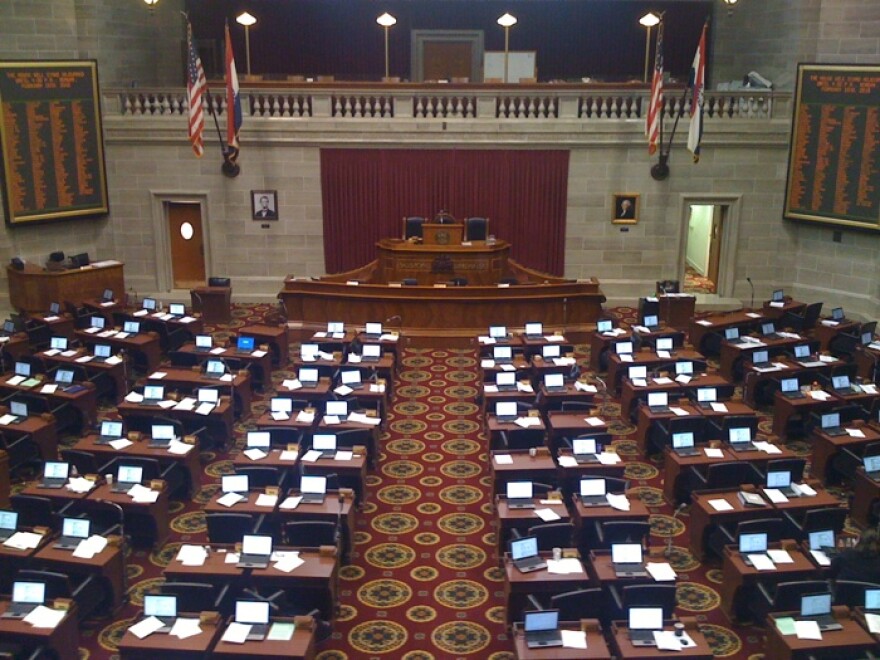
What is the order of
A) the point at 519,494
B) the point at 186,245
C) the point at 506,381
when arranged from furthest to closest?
1. the point at 186,245
2. the point at 506,381
3. the point at 519,494

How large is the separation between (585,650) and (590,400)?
230 inches

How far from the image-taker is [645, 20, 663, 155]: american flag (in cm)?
1705

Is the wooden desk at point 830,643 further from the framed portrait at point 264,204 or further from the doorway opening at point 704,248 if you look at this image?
the framed portrait at point 264,204

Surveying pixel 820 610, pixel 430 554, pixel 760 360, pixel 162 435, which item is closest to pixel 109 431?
pixel 162 435

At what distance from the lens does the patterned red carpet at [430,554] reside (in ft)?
28.2

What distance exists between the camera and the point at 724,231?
64.7ft

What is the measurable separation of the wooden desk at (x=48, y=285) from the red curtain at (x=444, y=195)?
470cm

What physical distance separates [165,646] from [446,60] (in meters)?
18.5

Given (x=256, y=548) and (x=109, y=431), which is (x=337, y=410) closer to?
(x=109, y=431)

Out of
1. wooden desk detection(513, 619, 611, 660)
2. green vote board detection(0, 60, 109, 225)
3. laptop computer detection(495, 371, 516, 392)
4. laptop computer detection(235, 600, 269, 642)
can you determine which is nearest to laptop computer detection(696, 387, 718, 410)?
laptop computer detection(495, 371, 516, 392)

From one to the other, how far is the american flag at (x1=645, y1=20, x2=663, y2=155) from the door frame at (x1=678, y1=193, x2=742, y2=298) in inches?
66.7

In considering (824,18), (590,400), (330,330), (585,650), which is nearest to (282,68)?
(330,330)

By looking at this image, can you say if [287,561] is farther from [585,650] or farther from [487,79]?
[487,79]

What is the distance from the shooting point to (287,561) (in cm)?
860
